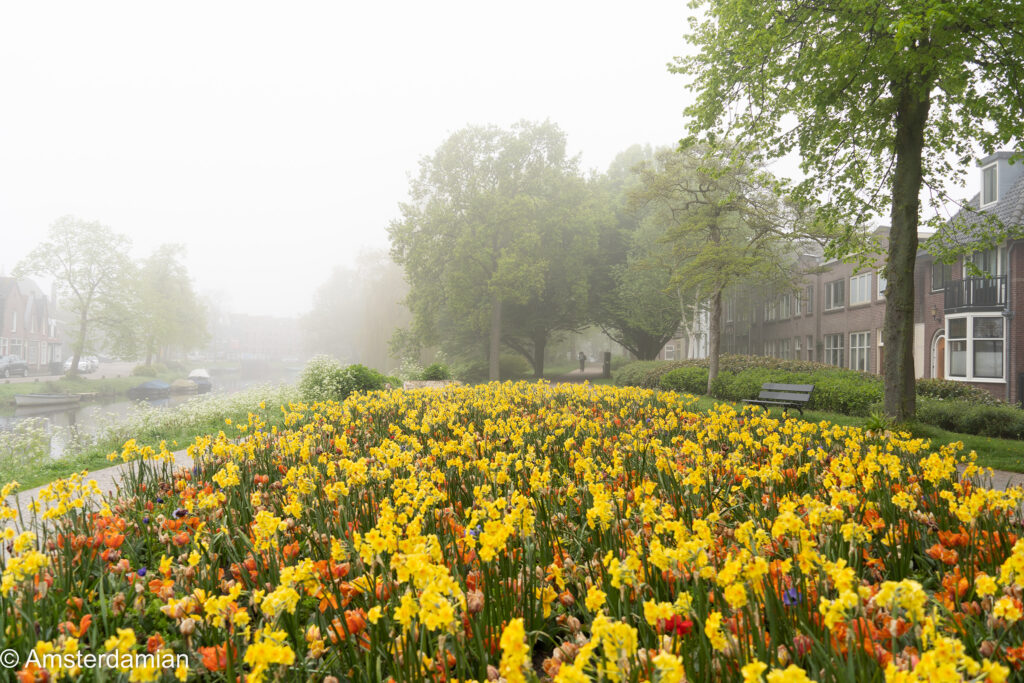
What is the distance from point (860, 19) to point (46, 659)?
37.6 feet

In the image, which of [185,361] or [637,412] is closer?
[637,412]

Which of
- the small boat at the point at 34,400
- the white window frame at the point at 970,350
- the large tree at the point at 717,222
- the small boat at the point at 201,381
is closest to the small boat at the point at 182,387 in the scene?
the small boat at the point at 201,381

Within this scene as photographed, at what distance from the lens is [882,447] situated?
4.68m

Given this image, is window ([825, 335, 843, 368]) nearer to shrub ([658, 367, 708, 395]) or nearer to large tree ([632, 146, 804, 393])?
large tree ([632, 146, 804, 393])

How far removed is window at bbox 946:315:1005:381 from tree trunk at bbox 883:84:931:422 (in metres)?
13.5

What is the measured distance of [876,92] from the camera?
10578mm

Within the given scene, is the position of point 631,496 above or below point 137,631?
above

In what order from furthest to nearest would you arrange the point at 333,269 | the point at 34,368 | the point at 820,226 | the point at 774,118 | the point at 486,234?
the point at 333,269 < the point at 34,368 < the point at 486,234 < the point at 820,226 < the point at 774,118

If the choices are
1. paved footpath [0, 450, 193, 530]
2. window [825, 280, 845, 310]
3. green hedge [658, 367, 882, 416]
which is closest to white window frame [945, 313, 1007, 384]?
green hedge [658, 367, 882, 416]

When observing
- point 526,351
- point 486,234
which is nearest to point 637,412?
point 486,234

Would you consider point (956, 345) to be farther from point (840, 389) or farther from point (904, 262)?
point (904, 262)

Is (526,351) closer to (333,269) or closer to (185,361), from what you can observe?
(333,269)

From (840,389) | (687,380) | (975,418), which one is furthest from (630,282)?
(975,418)

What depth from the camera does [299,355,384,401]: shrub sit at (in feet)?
50.8
